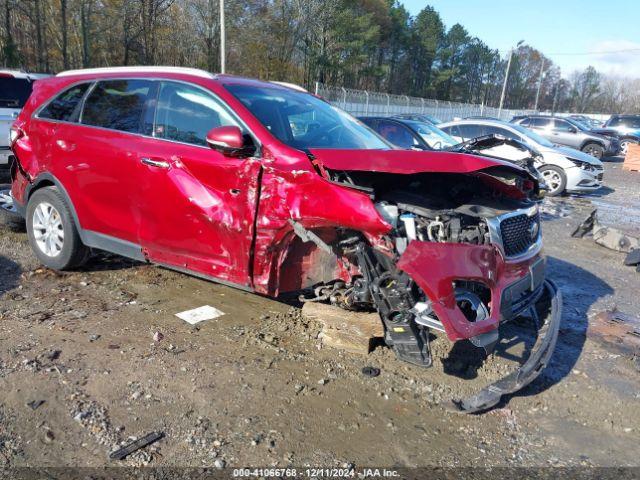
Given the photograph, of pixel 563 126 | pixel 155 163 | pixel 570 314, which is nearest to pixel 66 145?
pixel 155 163

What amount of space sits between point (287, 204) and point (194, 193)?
0.81 meters

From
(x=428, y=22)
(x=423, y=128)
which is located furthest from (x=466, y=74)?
(x=423, y=128)

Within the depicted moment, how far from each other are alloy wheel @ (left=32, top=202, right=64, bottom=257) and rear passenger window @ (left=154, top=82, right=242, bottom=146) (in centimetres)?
156

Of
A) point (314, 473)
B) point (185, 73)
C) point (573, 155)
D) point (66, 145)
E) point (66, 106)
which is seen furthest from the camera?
point (573, 155)

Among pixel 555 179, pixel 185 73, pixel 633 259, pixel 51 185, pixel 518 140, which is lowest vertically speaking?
pixel 633 259

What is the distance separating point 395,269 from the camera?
3156 millimetres

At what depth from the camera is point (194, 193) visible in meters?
3.84

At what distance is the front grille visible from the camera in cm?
343

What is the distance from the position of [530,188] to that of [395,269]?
4.61ft

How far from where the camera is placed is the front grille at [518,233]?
3430mm

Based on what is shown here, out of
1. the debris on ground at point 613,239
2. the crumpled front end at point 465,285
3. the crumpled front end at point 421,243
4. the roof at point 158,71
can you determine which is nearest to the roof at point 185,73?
the roof at point 158,71

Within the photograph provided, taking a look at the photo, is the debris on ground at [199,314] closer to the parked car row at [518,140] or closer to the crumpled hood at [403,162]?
the crumpled hood at [403,162]

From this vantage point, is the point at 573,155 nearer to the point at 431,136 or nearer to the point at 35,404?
the point at 431,136

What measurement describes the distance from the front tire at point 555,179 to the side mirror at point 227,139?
35.3ft
